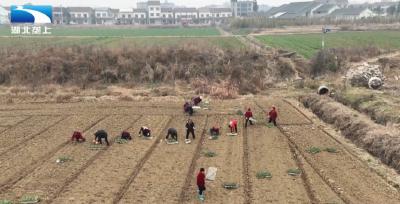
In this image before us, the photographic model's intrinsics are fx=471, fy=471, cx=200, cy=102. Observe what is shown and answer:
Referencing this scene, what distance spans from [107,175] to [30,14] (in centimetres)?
2499

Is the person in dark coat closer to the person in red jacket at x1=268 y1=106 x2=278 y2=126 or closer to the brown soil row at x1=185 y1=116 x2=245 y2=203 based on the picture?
the brown soil row at x1=185 y1=116 x2=245 y2=203

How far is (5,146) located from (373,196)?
15.3m

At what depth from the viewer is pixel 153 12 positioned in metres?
139

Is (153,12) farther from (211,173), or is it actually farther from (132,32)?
(211,173)

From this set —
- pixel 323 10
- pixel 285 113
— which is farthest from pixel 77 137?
pixel 323 10

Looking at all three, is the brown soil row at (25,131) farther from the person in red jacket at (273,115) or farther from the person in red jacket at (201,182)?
the person in red jacket at (273,115)

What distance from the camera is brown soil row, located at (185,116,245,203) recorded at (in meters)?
15.0

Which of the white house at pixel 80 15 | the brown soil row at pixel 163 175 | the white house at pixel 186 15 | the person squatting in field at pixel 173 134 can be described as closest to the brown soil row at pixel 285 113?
the brown soil row at pixel 163 175

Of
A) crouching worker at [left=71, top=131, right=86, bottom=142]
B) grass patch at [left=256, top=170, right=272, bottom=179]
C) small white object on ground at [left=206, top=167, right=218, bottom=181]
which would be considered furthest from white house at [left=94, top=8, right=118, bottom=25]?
grass patch at [left=256, top=170, right=272, bottom=179]

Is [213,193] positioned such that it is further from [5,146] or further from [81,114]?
[81,114]

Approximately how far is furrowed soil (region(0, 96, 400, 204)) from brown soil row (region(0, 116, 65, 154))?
0.15ft

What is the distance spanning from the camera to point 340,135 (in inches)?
894

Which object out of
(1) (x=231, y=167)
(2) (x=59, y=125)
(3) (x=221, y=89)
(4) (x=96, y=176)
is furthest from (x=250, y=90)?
(4) (x=96, y=176)

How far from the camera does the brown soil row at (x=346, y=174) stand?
49.0 ft
